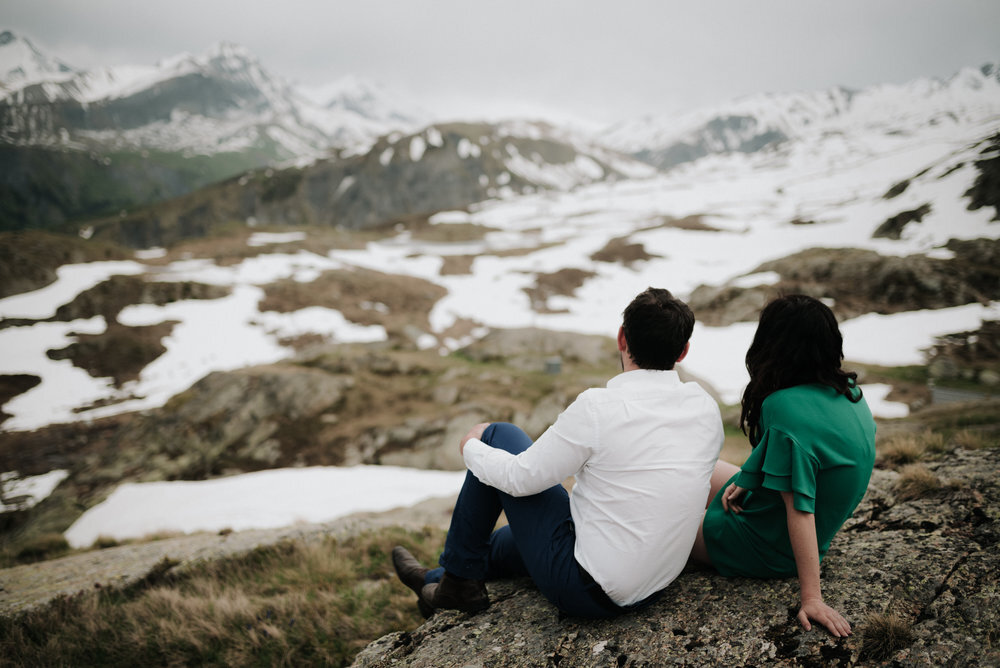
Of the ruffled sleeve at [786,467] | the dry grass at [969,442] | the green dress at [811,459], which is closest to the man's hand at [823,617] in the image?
the green dress at [811,459]

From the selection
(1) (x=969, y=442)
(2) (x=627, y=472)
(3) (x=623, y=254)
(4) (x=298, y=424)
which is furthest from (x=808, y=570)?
(3) (x=623, y=254)

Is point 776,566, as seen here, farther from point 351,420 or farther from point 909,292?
point 909,292

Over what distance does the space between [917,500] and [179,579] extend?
676 cm

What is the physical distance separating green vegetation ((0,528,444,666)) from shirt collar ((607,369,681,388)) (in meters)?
2.96

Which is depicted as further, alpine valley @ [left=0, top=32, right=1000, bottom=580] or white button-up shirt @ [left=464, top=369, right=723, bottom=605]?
alpine valley @ [left=0, top=32, right=1000, bottom=580]

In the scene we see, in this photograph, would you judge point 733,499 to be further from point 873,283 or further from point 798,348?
point 873,283

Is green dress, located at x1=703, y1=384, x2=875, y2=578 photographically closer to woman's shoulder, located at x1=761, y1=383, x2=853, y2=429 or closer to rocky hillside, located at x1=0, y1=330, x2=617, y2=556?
woman's shoulder, located at x1=761, y1=383, x2=853, y2=429

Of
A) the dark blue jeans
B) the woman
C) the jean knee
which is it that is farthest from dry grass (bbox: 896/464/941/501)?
the jean knee

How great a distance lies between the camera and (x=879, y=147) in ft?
520

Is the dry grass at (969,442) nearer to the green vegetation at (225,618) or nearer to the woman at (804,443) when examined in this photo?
the woman at (804,443)

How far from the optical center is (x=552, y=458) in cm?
239

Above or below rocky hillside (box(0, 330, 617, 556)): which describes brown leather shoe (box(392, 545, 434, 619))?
above

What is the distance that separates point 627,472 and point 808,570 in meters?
1.01

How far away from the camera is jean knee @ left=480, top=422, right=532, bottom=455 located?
117 inches
